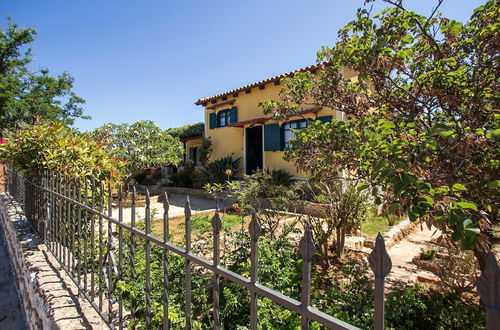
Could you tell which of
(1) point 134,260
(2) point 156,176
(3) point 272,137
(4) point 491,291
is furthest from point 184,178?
(4) point 491,291

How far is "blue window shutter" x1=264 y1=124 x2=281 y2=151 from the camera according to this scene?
11.0 meters

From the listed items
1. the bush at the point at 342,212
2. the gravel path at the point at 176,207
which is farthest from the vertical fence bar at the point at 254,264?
the gravel path at the point at 176,207

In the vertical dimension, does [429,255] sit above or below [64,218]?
below

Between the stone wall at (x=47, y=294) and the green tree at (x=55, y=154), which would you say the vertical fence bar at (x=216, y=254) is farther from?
the green tree at (x=55, y=154)

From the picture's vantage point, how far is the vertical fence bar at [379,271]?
774mm

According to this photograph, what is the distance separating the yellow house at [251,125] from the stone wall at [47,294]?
8.24 m

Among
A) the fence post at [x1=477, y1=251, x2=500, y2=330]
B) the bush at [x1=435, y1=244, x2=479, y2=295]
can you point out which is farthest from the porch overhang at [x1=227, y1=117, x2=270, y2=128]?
the fence post at [x1=477, y1=251, x2=500, y2=330]

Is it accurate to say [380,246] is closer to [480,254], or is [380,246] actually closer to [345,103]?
[480,254]

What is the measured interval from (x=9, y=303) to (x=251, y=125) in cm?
955

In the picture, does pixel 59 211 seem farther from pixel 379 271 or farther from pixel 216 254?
pixel 379 271

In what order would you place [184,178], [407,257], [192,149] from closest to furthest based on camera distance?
[407,257], [184,178], [192,149]

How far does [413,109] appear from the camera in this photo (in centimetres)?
276

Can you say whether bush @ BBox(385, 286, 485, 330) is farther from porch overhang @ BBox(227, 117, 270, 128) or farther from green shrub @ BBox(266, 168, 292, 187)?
porch overhang @ BBox(227, 117, 270, 128)

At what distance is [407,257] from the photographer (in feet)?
16.3
